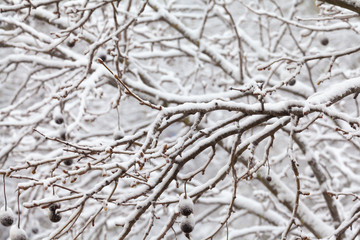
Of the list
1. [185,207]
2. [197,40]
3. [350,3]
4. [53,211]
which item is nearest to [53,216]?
[53,211]

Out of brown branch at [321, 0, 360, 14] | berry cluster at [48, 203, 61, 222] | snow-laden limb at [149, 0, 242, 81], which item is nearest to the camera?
berry cluster at [48, 203, 61, 222]

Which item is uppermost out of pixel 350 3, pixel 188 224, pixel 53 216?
pixel 350 3

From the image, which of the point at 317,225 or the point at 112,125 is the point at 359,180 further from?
the point at 112,125

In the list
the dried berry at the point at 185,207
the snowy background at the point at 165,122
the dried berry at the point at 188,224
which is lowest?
the dried berry at the point at 188,224

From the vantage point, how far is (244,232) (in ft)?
15.0

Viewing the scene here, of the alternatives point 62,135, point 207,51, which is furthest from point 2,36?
point 207,51

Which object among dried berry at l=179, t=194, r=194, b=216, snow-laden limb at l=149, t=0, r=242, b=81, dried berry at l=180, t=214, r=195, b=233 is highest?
snow-laden limb at l=149, t=0, r=242, b=81

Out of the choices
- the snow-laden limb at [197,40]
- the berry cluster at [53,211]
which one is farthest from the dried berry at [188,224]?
the snow-laden limb at [197,40]

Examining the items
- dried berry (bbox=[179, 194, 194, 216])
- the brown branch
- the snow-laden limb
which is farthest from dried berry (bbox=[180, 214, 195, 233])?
the snow-laden limb

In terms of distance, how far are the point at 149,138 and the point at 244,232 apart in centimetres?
311

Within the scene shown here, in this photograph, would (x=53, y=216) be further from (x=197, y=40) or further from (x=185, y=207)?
(x=197, y=40)

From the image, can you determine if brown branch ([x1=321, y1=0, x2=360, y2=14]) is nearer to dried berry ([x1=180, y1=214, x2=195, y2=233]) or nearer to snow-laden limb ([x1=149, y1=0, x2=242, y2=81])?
dried berry ([x1=180, y1=214, x2=195, y2=233])

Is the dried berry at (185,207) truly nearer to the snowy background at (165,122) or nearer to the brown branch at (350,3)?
the snowy background at (165,122)

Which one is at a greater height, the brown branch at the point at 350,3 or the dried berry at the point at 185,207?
the brown branch at the point at 350,3
